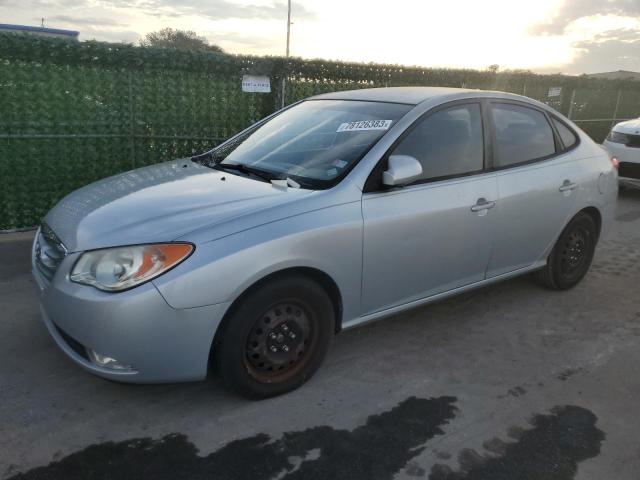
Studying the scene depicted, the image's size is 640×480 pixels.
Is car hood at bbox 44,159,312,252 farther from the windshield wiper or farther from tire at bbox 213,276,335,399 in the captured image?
tire at bbox 213,276,335,399

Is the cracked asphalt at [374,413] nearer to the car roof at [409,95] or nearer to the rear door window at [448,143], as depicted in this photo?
the rear door window at [448,143]

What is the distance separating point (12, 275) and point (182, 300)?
2.90 meters

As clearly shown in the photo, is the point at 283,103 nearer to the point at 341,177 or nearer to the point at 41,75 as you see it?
the point at 41,75

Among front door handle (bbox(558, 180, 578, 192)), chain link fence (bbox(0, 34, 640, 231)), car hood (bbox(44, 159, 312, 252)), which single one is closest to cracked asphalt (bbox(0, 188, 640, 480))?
car hood (bbox(44, 159, 312, 252))

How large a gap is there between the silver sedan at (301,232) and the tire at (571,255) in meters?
0.07

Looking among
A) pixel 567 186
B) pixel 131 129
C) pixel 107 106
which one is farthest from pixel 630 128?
pixel 107 106

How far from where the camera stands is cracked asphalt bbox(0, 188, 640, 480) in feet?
8.13

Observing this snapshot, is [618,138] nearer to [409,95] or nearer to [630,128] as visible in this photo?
[630,128]

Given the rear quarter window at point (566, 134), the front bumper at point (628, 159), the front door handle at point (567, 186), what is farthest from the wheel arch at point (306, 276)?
the front bumper at point (628, 159)

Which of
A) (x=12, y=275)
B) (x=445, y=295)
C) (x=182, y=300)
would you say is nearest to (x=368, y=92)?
(x=445, y=295)

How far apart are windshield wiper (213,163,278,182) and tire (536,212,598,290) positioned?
2526 millimetres

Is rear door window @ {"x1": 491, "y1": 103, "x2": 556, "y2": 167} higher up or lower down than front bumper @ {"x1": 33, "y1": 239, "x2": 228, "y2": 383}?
higher up

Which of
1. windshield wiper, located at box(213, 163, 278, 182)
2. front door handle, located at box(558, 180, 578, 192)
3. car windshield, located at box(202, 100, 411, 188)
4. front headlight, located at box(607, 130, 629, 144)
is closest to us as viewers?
car windshield, located at box(202, 100, 411, 188)

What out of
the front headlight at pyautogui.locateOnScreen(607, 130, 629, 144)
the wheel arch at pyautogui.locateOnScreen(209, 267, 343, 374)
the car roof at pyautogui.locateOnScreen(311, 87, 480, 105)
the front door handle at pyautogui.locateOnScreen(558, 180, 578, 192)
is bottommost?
the wheel arch at pyautogui.locateOnScreen(209, 267, 343, 374)
